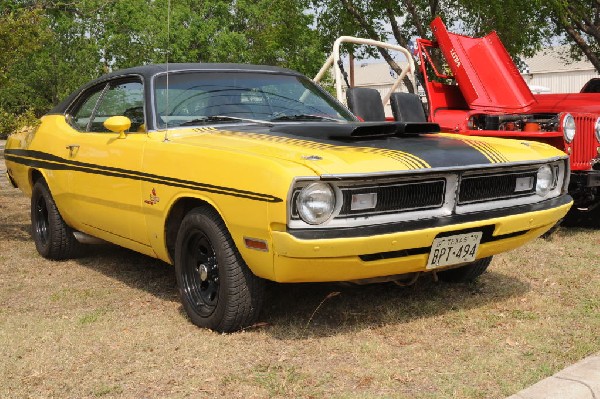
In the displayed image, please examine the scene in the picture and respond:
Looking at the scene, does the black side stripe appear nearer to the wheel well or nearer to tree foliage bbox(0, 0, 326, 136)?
the wheel well

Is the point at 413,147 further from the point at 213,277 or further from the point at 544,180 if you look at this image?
the point at 213,277

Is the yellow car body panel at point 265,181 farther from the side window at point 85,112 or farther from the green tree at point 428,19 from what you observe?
the green tree at point 428,19

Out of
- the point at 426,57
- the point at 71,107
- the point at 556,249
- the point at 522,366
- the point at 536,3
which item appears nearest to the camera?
the point at 522,366

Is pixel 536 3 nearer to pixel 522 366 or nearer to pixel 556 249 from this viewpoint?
pixel 556 249

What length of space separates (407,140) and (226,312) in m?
1.41

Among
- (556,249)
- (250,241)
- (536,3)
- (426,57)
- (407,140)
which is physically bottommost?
(556,249)

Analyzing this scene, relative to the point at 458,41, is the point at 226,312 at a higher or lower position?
lower

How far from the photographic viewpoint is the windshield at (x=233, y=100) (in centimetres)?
484

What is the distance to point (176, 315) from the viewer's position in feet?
15.0

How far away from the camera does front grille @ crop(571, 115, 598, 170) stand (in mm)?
6805

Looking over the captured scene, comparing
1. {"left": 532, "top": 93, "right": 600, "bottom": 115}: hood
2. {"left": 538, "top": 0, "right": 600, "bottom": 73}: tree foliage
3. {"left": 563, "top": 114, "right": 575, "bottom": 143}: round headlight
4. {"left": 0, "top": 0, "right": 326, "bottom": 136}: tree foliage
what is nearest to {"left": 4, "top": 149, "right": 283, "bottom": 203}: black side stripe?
{"left": 563, "top": 114, "right": 575, "bottom": 143}: round headlight

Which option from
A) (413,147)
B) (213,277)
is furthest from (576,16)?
(213,277)

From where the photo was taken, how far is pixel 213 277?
14.0ft

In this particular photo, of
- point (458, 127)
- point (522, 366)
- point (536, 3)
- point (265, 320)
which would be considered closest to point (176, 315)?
point (265, 320)
